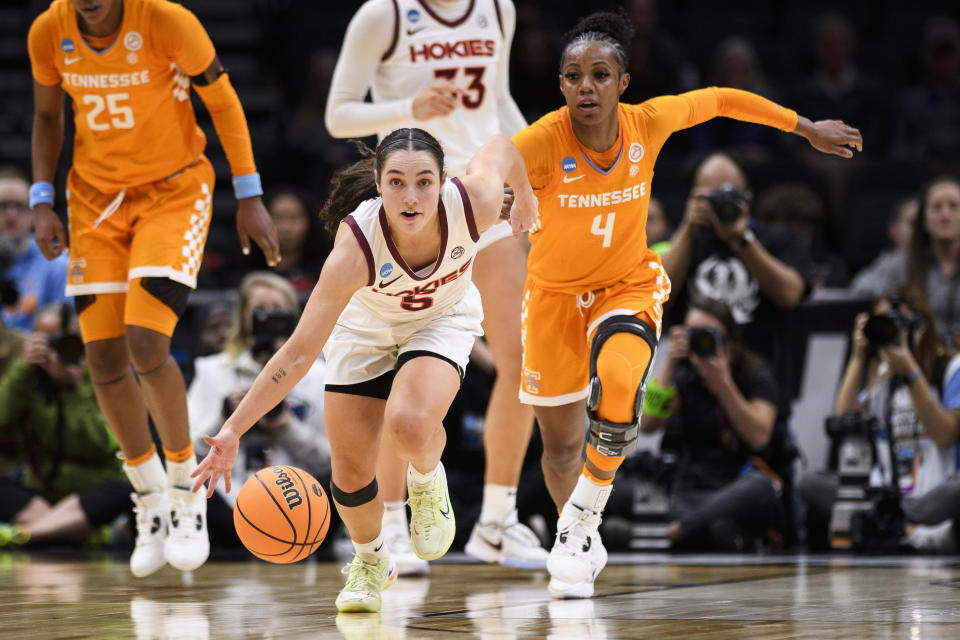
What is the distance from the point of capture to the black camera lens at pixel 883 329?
19.0ft

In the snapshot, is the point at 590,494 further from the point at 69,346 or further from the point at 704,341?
the point at 69,346

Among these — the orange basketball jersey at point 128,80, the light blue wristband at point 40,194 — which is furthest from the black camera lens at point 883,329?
the light blue wristband at point 40,194

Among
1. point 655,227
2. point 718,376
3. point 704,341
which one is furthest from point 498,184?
point 655,227

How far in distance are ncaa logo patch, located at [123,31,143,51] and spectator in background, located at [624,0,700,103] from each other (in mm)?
4944

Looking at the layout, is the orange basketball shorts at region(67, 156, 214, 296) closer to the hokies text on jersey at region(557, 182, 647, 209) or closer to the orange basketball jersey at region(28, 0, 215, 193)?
the orange basketball jersey at region(28, 0, 215, 193)

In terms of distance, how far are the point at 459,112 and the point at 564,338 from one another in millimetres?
1152

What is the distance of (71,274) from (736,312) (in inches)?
136

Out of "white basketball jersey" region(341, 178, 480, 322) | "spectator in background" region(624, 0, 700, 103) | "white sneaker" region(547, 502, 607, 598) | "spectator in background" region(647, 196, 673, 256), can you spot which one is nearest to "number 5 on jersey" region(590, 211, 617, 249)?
"white basketball jersey" region(341, 178, 480, 322)

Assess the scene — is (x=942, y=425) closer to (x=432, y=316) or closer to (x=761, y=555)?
(x=761, y=555)

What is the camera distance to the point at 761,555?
589 centimetres

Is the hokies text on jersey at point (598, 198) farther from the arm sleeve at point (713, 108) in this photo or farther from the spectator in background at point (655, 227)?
the spectator in background at point (655, 227)

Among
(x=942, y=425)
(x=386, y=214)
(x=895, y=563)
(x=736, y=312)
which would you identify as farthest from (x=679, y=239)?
(x=386, y=214)

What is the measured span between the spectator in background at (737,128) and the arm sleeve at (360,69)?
469 centimetres

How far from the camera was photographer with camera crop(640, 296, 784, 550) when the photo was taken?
19.9ft
